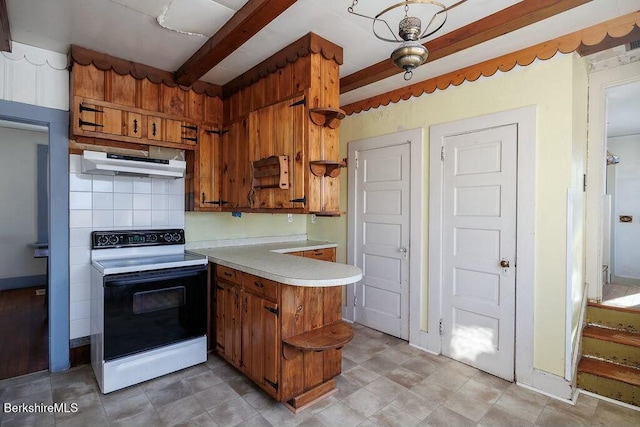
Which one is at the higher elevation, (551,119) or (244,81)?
(244,81)

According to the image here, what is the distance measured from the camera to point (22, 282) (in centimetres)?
511

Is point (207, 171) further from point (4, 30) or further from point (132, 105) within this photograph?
point (4, 30)

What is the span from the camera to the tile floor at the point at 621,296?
2.83m

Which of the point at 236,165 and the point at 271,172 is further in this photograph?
the point at 236,165

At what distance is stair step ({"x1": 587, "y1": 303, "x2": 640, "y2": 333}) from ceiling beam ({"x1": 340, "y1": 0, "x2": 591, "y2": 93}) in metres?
2.34

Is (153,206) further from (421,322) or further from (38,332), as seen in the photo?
(421,322)

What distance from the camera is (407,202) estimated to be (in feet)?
10.4

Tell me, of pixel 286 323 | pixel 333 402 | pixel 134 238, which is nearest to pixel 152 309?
pixel 134 238

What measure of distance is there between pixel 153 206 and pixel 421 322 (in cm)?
274

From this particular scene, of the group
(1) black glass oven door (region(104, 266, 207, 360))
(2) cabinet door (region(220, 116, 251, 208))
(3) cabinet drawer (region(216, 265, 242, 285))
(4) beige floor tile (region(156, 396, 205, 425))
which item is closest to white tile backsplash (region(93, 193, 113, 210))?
(1) black glass oven door (region(104, 266, 207, 360))

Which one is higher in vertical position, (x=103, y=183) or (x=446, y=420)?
(x=103, y=183)

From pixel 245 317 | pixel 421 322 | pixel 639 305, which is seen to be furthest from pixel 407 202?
pixel 639 305

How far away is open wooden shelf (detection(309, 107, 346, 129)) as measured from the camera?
7.58ft

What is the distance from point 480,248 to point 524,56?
1.48 meters
